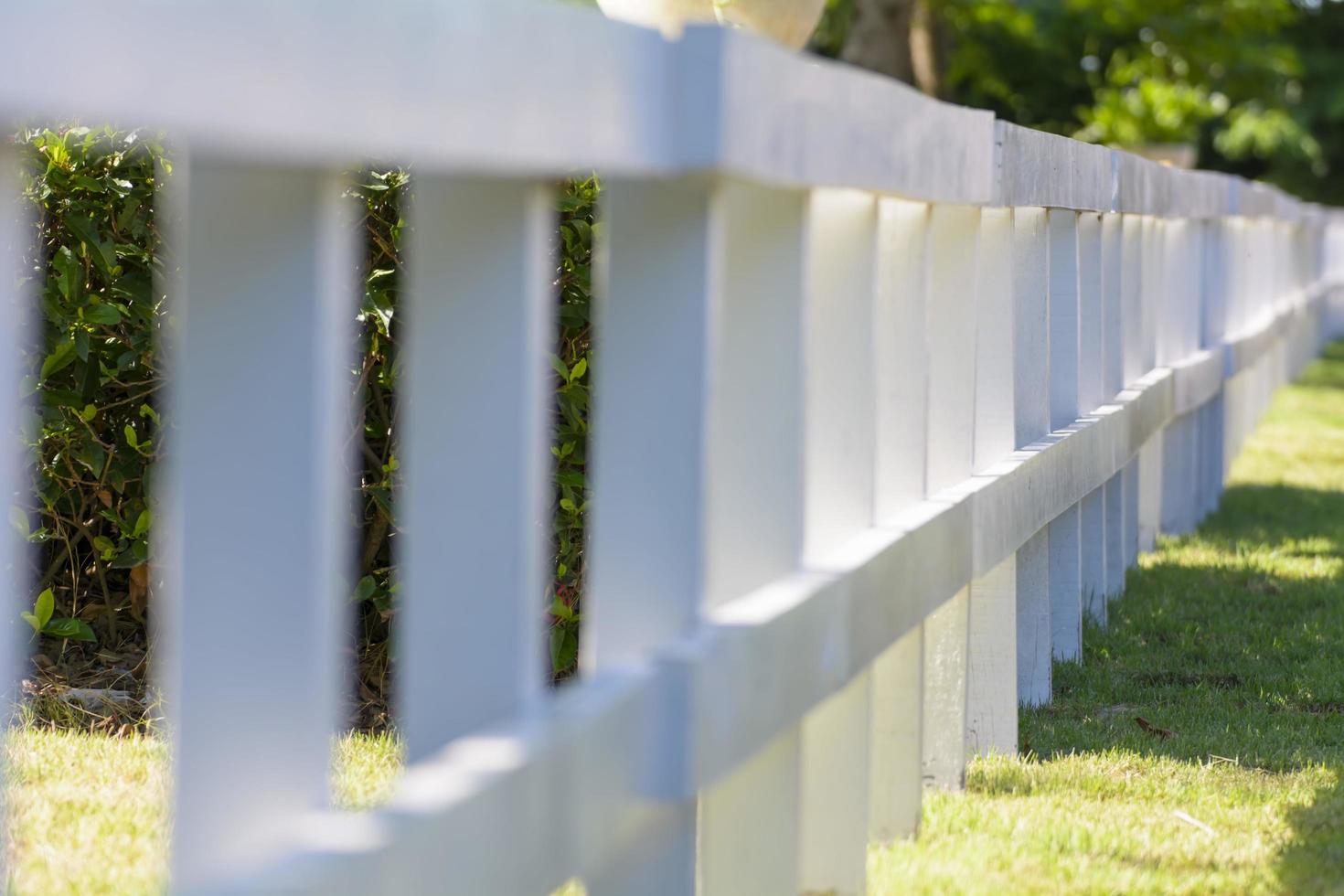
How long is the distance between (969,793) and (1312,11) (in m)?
40.4

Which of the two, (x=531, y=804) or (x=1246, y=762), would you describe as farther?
(x=1246, y=762)

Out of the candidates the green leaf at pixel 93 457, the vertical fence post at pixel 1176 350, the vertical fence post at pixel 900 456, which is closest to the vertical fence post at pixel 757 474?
the vertical fence post at pixel 900 456

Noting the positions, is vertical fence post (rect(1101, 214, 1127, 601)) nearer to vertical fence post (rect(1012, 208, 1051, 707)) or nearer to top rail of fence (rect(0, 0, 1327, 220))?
vertical fence post (rect(1012, 208, 1051, 707))

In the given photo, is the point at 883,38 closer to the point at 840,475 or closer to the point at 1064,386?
the point at 1064,386

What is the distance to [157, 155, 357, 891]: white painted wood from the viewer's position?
59.1 inches

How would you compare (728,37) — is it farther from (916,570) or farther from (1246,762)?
(1246,762)

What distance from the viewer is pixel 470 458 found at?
74.4 inches

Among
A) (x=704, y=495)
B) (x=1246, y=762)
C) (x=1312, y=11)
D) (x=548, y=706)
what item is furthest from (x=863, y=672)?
(x=1312, y=11)

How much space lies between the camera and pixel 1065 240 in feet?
15.8

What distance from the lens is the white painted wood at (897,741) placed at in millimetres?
3408

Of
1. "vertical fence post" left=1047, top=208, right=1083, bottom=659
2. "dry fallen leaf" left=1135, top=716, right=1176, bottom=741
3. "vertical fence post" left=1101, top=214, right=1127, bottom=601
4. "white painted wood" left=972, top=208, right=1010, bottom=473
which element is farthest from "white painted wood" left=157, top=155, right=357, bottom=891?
"vertical fence post" left=1101, top=214, right=1127, bottom=601

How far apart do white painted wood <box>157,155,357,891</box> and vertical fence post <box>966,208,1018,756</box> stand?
106 inches

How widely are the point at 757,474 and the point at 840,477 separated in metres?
0.43

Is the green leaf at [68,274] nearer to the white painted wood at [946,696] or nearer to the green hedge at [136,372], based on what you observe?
the green hedge at [136,372]
